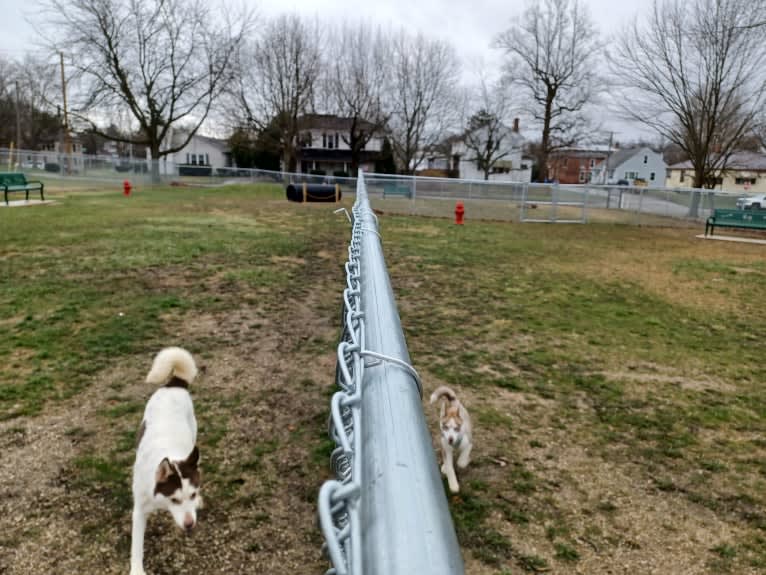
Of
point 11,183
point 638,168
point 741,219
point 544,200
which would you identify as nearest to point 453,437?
point 741,219

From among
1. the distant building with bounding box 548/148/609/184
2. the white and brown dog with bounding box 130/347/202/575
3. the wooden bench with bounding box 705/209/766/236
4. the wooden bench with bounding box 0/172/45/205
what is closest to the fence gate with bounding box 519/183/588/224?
the wooden bench with bounding box 705/209/766/236

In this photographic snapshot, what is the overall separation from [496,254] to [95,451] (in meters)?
10.3

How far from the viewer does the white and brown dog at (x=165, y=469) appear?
2.52 meters

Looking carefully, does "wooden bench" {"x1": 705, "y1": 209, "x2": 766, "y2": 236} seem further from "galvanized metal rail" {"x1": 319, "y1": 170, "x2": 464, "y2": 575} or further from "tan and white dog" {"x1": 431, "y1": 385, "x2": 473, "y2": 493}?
"galvanized metal rail" {"x1": 319, "y1": 170, "x2": 464, "y2": 575}

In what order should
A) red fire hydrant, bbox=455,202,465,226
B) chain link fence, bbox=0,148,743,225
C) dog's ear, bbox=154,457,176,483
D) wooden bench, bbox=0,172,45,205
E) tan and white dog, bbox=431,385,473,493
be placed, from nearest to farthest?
dog's ear, bbox=154,457,176,483
tan and white dog, bbox=431,385,473,493
wooden bench, bbox=0,172,45,205
red fire hydrant, bbox=455,202,465,226
chain link fence, bbox=0,148,743,225

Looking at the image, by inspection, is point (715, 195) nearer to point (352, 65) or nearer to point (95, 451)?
point (95, 451)

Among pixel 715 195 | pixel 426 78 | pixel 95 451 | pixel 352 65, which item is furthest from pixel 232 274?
pixel 426 78

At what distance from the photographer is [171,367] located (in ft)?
10.7

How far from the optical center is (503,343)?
6.10 meters

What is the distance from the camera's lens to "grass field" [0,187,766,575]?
283 cm

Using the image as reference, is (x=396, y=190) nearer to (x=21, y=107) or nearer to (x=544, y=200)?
(x=544, y=200)

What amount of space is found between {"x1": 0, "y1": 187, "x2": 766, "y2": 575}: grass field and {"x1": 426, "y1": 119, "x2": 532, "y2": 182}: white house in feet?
158

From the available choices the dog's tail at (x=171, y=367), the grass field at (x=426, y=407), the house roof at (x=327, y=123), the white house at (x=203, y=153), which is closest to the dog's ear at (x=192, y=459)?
the grass field at (x=426, y=407)

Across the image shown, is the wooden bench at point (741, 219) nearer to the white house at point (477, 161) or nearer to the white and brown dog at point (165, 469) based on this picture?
the white and brown dog at point (165, 469)
